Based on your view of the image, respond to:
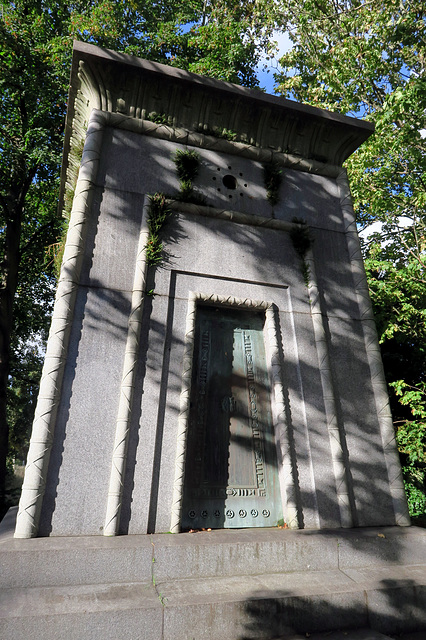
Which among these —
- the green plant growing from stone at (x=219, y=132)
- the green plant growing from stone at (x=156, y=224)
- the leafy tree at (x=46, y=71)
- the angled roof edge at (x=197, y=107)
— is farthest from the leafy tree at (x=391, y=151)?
the green plant growing from stone at (x=156, y=224)

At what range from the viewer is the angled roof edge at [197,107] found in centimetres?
594

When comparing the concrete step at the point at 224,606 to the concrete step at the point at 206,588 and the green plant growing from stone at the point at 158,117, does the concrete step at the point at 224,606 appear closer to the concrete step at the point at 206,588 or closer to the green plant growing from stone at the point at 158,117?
the concrete step at the point at 206,588

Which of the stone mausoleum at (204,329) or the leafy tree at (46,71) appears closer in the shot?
the stone mausoleum at (204,329)

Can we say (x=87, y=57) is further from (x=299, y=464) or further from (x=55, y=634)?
(x=55, y=634)

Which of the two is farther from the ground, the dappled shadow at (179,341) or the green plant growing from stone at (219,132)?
the green plant growing from stone at (219,132)

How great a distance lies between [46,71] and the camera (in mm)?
13734

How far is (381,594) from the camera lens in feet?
12.8

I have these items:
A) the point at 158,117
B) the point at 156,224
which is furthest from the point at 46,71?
the point at 156,224

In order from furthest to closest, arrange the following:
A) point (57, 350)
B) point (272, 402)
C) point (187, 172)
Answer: point (187, 172)
point (272, 402)
point (57, 350)

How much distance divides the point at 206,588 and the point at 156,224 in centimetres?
446

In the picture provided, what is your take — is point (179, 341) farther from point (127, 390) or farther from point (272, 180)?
point (272, 180)

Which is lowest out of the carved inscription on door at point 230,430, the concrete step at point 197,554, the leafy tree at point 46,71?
the concrete step at point 197,554

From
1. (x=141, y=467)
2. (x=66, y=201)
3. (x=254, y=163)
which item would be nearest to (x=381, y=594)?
(x=141, y=467)

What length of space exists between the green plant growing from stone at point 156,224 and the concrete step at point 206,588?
349cm
